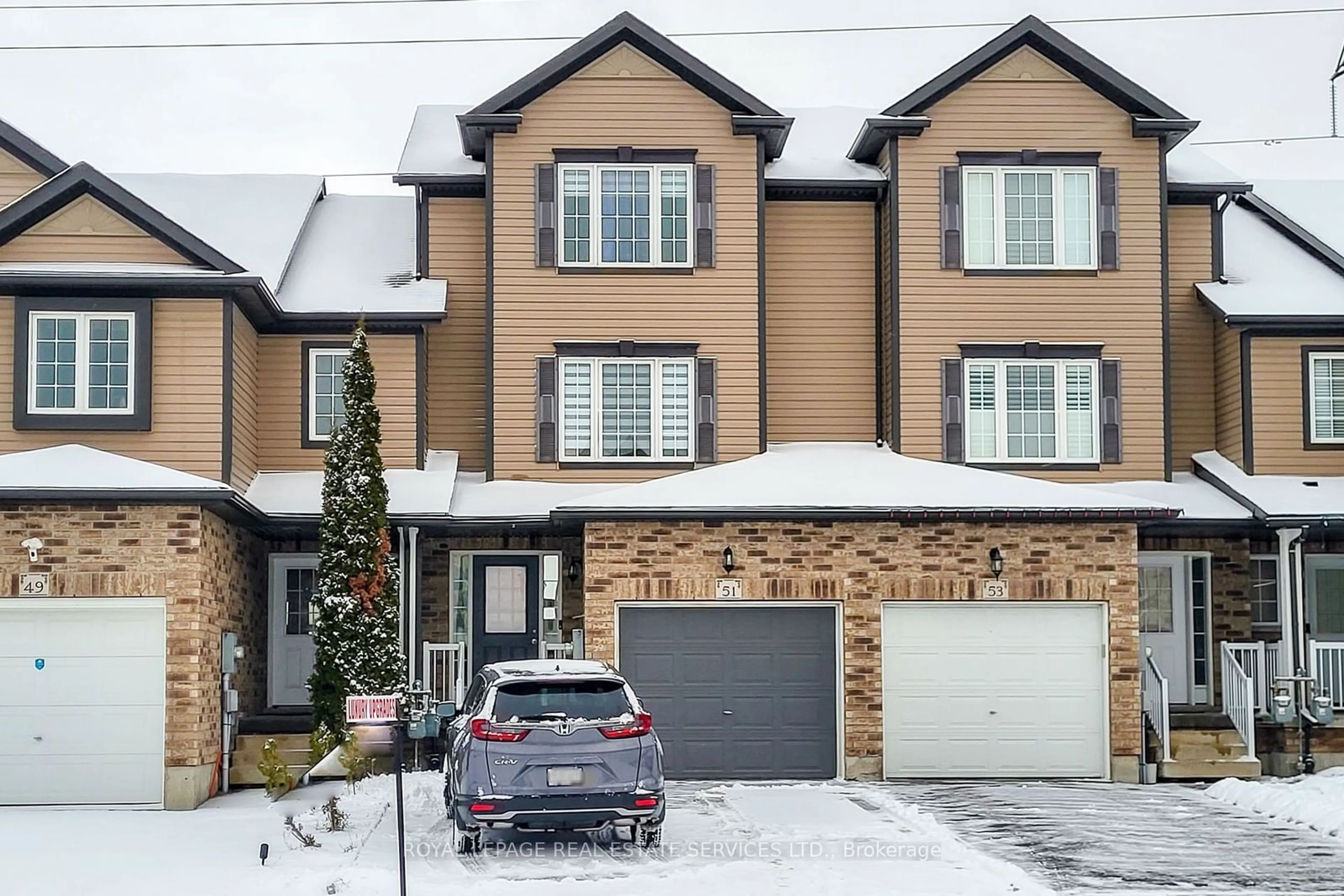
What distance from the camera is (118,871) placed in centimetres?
1384

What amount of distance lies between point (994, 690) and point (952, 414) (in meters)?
4.29

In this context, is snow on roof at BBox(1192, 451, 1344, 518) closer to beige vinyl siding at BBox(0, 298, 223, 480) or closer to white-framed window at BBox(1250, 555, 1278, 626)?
white-framed window at BBox(1250, 555, 1278, 626)

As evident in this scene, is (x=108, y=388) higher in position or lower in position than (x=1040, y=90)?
lower

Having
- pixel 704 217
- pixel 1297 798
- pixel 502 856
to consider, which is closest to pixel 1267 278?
pixel 704 217

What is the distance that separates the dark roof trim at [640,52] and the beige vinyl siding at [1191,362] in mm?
6624

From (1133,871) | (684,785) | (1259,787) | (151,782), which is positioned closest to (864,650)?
(684,785)

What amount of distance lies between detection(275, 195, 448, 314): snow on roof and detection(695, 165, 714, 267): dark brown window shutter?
3647 millimetres

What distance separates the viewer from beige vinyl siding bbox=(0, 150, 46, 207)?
2288 cm

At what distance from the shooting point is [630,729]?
13.9m

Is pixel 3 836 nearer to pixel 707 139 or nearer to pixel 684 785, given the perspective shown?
pixel 684 785

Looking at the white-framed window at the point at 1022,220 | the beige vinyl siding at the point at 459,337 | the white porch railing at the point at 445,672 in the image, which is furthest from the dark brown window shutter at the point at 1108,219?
the white porch railing at the point at 445,672

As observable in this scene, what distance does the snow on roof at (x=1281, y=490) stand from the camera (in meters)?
21.8

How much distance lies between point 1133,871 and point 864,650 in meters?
6.79

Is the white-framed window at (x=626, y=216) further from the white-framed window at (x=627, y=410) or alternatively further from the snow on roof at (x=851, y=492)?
the snow on roof at (x=851, y=492)
